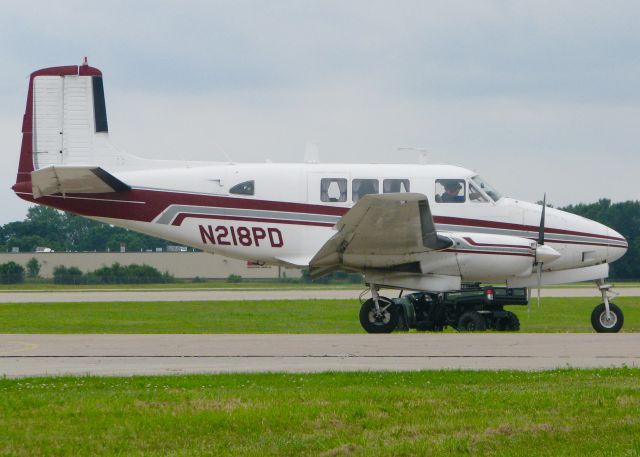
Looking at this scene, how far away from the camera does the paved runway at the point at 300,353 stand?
17.0m

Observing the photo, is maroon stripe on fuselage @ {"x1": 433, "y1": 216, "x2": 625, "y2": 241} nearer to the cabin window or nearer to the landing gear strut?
the landing gear strut

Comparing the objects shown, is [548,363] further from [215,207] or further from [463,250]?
[215,207]

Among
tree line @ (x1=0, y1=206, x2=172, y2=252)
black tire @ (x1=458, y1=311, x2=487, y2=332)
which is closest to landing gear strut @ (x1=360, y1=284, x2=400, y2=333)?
black tire @ (x1=458, y1=311, x2=487, y2=332)

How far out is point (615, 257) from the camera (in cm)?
2641

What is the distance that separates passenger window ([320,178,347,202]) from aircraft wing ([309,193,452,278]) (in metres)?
1.56

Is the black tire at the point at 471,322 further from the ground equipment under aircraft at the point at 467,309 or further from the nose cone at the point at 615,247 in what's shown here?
the nose cone at the point at 615,247

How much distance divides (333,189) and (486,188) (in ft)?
12.7

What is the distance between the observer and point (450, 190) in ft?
85.3

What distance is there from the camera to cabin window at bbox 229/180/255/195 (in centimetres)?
2605

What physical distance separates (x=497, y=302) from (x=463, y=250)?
482 cm

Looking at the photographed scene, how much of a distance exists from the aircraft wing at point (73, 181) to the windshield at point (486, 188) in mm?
8699

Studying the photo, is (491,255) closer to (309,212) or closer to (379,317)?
(379,317)

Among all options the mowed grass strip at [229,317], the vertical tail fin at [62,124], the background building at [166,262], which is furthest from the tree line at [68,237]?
the vertical tail fin at [62,124]

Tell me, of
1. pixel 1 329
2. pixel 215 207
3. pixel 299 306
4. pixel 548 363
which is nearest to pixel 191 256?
pixel 299 306
